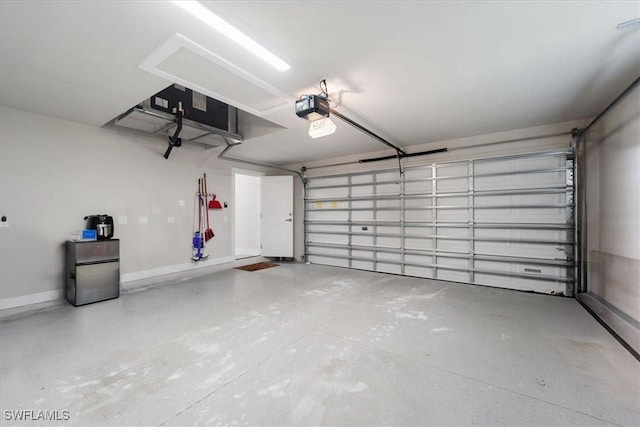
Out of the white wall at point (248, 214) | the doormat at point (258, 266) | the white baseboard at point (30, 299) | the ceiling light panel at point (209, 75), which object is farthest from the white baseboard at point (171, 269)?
the ceiling light panel at point (209, 75)

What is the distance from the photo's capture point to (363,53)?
7.25ft

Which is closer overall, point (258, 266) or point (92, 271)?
point (92, 271)

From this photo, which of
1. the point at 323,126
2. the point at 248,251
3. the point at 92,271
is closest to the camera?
the point at 323,126

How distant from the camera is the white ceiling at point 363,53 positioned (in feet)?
5.69

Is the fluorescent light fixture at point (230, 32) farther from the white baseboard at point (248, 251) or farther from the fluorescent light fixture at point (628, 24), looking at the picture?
the white baseboard at point (248, 251)

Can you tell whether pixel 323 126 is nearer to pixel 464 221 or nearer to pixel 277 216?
pixel 464 221

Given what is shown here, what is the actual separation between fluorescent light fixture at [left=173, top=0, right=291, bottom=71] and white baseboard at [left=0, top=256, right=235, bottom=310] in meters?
4.20

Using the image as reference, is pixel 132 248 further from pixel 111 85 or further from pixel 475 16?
pixel 475 16

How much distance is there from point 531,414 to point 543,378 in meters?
0.51

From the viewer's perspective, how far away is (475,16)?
5.87 feet

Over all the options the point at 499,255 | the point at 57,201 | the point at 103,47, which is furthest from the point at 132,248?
the point at 499,255

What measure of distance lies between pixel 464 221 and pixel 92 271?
19.9 ft

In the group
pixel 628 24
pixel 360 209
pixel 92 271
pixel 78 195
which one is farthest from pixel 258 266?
pixel 628 24

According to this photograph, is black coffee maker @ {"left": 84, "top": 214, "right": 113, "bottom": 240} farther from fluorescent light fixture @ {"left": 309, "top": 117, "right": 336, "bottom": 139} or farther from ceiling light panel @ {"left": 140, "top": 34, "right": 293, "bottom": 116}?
fluorescent light fixture @ {"left": 309, "top": 117, "right": 336, "bottom": 139}
